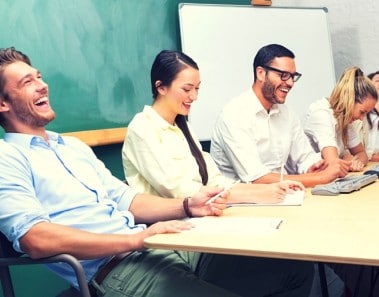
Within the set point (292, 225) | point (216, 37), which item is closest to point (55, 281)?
point (292, 225)

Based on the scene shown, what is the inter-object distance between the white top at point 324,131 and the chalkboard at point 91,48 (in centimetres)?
91

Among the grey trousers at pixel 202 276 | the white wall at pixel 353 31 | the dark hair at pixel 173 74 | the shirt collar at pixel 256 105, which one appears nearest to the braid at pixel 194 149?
the dark hair at pixel 173 74

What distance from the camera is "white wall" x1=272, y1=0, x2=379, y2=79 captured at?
3713 mm

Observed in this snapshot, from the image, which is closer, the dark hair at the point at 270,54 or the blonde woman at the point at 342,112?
the dark hair at the point at 270,54

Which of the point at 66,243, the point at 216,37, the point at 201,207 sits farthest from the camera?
the point at 216,37

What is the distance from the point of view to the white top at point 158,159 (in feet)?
5.75

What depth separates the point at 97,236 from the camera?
53.7 inches

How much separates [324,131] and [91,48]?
1.27 metres

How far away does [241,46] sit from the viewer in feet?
10.7

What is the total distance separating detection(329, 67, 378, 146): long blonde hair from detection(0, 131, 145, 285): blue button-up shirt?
1553 mm

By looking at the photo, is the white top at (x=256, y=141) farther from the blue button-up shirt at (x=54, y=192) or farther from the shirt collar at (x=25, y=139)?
the shirt collar at (x=25, y=139)

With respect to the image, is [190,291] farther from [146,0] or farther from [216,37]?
[216,37]

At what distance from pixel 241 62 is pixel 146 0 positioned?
2.60 ft

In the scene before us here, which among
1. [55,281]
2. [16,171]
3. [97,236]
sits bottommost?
[55,281]
